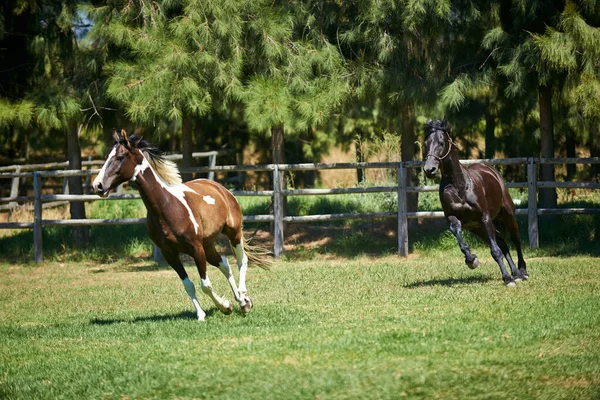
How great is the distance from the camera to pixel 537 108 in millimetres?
16984

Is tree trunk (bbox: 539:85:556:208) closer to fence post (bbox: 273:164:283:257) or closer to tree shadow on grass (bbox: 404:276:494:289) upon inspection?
fence post (bbox: 273:164:283:257)

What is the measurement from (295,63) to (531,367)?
934 centimetres

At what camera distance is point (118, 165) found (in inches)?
344

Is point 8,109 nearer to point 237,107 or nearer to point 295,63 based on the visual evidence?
point 237,107

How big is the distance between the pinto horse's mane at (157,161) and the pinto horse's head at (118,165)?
0.10 m

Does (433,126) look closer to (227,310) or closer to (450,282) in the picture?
(450,282)

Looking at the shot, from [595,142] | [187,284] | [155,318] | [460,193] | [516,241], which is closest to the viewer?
[187,284]

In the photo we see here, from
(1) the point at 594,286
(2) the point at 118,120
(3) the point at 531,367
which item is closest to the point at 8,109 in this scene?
(2) the point at 118,120

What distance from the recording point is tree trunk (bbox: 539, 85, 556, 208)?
588 inches

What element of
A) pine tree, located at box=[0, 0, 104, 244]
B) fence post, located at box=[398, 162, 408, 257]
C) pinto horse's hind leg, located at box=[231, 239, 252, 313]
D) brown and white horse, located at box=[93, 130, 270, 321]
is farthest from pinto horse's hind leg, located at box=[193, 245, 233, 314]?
pine tree, located at box=[0, 0, 104, 244]

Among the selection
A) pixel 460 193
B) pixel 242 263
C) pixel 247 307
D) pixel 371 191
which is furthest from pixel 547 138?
pixel 247 307

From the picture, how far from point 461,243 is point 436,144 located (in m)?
1.26

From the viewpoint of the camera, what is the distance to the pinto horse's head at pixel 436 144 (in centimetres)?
1025

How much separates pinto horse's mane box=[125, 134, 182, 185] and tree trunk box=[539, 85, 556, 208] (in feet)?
26.6
